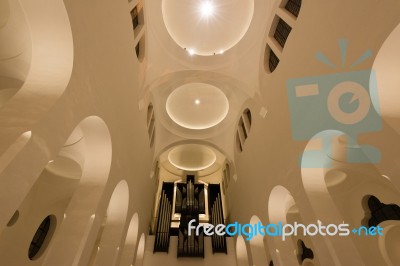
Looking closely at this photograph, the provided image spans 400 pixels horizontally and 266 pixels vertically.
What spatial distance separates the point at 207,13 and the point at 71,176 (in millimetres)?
8158

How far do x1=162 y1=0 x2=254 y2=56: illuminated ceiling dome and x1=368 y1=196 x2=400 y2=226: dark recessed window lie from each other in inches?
289

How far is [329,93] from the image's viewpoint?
4.82m

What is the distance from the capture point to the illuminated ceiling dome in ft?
28.7

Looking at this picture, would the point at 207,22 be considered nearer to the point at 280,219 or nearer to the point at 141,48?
the point at 141,48

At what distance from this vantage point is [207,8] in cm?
889

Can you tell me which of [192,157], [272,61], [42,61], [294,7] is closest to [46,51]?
[42,61]

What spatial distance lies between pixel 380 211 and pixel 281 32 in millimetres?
6482

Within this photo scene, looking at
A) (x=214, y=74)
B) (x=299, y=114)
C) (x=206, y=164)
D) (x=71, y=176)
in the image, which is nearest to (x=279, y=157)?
(x=299, y=114)

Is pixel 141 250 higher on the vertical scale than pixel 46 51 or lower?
lower

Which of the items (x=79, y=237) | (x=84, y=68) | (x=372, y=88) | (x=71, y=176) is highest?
(x=71, y=176)

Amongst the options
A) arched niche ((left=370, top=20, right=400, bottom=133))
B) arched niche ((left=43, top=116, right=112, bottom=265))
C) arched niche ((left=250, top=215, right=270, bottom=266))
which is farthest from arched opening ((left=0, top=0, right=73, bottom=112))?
arched niche ((left=250, top=215, right=270, bottom=266))

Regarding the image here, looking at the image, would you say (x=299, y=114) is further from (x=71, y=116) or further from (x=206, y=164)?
(x=206, y=164)

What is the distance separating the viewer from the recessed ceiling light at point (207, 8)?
28.7ft

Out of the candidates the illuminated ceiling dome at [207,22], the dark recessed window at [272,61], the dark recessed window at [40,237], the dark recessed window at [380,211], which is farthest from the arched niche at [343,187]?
the dark recessed window at [40,237]
